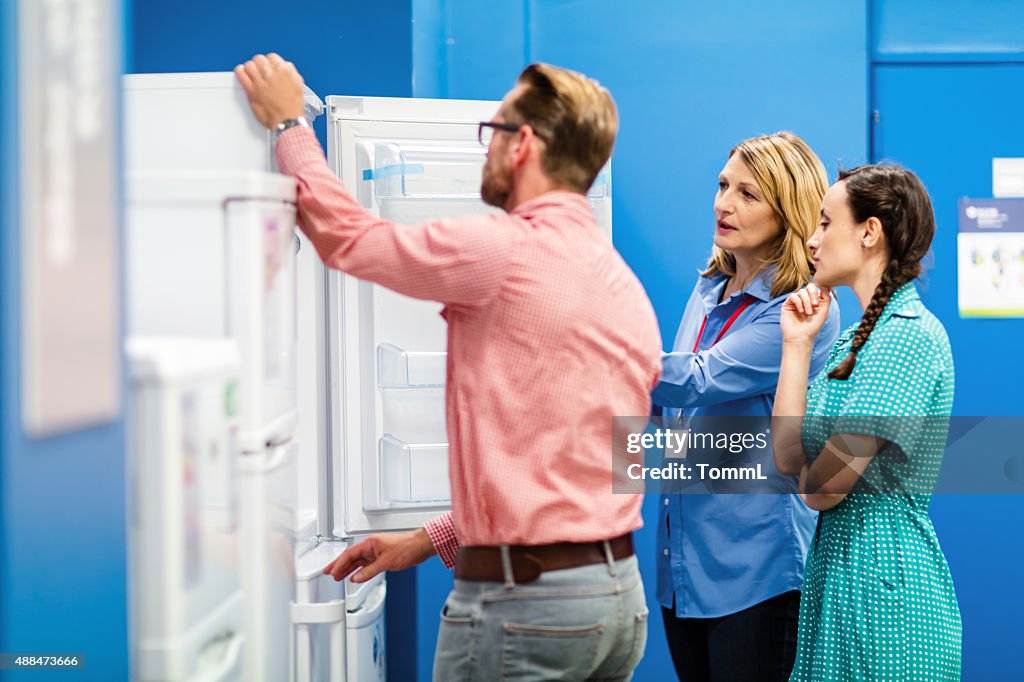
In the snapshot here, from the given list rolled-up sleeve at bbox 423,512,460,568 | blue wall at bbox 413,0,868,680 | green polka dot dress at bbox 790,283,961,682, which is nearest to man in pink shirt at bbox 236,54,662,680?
rolled-up sleeve at bbox 423,512,460,568

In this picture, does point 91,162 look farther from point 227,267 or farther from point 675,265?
point 675,265

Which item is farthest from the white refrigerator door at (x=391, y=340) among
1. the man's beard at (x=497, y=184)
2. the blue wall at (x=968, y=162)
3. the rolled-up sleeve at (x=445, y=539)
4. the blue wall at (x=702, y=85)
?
the blue wall at (x=968, y=162)

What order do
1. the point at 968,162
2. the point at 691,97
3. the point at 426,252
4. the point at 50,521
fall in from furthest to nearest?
the point at 968,162, the point at 691,97, the point at 426,252, the point at 50,521

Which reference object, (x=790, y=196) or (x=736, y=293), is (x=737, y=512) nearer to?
(x=736, y=293)

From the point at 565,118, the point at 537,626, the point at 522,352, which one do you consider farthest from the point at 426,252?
the point at 537,626

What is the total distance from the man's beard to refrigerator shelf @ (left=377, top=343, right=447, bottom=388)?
76 cm

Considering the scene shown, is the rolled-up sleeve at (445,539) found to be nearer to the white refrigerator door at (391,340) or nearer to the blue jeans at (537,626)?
the blue jeans at (537,626)

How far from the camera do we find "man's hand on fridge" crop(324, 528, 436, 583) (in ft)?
6.16

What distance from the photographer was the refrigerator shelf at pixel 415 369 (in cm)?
243

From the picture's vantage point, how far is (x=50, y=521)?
112cm

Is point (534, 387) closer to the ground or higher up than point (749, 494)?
higher up

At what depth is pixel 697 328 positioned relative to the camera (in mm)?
2494

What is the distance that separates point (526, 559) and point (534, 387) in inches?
9.7

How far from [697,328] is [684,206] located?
80 cm
